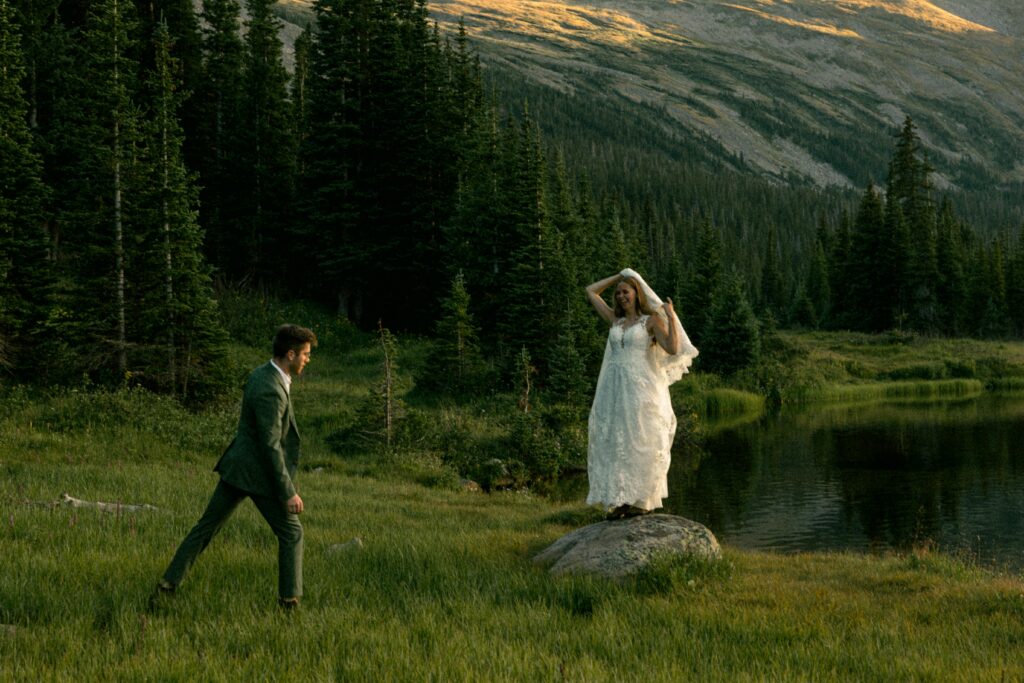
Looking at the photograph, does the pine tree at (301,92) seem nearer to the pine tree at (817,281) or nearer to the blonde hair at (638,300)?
the blonde hair at (638,300)

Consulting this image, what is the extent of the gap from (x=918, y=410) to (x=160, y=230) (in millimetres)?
38889

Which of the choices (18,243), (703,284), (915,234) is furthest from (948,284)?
(18,243)

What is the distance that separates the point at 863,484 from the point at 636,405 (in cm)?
1895

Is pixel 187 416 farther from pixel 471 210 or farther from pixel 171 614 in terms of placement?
pixel 471 210

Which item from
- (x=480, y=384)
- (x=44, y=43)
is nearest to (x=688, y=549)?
(x=480, y=384)

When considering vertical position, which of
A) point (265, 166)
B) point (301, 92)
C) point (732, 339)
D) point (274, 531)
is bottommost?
point (732, 339)

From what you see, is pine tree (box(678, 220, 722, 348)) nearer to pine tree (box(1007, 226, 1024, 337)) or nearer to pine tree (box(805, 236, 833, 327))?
pine tree (box(1007, 226, 1024, 337))

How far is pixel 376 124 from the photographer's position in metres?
49.5

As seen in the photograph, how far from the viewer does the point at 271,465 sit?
723 centimetres

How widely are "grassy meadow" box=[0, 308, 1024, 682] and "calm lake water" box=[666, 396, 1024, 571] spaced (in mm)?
7953

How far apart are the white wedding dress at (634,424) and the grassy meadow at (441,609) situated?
4.60ft

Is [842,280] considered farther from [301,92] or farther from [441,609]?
[441,609]

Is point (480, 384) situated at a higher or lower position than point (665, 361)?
lower

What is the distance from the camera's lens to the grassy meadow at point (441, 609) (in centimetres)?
587
